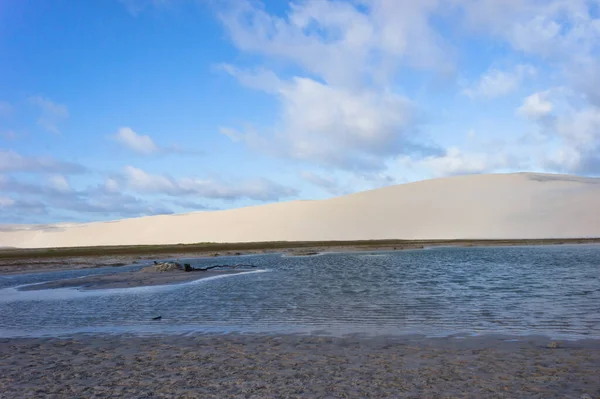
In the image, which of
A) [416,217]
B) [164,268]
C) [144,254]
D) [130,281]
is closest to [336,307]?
[130,281]

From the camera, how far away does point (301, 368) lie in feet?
26.8

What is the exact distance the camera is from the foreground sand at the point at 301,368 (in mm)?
6914

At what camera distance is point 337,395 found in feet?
22.1

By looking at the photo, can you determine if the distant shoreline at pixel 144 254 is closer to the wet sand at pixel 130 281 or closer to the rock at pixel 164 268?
the rock at pixel 164 268

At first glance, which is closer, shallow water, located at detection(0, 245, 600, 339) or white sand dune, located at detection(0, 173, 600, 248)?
shallow water, located at detection(0, 245, 600, 339)

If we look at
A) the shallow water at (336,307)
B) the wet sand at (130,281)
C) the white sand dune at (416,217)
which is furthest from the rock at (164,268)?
the white sand dune at (416,217)

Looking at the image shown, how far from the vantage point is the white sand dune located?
8312 cm

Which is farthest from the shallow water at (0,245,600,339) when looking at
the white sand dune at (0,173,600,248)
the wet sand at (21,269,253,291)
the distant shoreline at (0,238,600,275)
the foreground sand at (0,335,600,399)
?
the white sand dune at (0,173,600,248)

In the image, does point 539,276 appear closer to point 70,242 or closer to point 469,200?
point 469,200

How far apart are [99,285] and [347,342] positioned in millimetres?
16620

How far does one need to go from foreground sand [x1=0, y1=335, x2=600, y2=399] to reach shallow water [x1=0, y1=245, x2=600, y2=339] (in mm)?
1348

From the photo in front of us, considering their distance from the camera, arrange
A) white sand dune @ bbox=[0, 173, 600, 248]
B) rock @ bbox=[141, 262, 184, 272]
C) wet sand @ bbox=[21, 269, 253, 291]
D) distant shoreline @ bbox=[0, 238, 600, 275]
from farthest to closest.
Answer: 1. white sand dune @ bbox=[0, 173, 600, 248]
2. distant shoreline @ bbox=[0, 238, 600, 275]
3. rock @ bbox=[141, 262, 184, 272]
4. wet sand @ bbox=[21, 269, 253, 291]

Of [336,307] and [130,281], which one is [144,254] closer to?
[130,281]

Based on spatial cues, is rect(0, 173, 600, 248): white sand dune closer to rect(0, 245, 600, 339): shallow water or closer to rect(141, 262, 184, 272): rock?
rect(141, 262, 184, 272): rock
